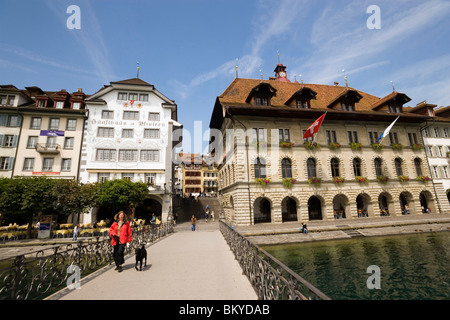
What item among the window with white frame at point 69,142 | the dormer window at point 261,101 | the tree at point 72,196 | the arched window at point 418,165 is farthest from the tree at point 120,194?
the arched window at point 418,165

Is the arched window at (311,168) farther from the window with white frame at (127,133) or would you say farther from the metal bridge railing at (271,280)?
the window with white frame at (127,133)

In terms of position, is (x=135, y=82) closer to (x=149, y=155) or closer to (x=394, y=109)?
(x=149, y=155)

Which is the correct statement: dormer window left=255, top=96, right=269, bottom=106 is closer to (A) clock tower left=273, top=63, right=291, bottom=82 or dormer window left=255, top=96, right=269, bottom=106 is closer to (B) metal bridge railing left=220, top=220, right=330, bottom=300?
(B) metal bridge railing left=220, top=220, right=330, bottom=300

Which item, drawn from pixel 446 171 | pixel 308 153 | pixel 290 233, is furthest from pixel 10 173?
pixel 446 171

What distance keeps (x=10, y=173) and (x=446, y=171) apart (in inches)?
2167

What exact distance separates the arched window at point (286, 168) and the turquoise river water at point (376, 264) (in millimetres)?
8208

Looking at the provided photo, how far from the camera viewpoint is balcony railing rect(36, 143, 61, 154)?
23844mm

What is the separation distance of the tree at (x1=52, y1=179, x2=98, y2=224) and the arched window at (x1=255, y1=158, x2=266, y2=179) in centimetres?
1675

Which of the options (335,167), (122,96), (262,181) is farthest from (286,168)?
(122,96)

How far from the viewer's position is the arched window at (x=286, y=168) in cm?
2198

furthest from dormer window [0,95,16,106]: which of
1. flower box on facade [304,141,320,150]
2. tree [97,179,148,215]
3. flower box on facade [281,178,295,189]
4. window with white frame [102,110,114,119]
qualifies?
flower box on facade [304,141,320,150]

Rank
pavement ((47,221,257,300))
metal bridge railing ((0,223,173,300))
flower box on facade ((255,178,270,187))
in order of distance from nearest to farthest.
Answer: metal bridge railing ((0,223,173,300))
pavement ((47,221,257,300))
flower box on facade ((255,178,270,187))

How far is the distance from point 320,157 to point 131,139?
76.5 ft
